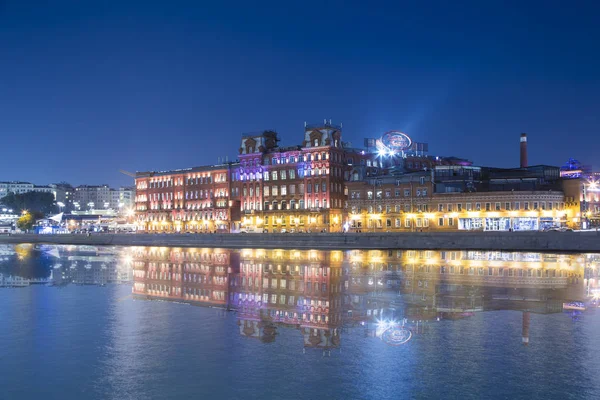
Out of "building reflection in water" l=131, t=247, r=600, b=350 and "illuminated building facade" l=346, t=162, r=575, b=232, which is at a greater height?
"illuminated building facade" l=346, t=162, r=575, b=232

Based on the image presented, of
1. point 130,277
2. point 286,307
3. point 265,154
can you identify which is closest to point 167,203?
point 265,154

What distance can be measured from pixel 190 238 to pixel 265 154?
34746 millimetres

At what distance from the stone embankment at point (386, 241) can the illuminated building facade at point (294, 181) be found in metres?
25.8

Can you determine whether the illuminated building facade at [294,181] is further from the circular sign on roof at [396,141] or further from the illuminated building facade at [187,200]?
the circular sign on roof at [396,141]

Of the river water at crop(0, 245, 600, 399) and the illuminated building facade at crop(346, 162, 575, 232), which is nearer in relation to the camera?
the river water at crop(0, 245, 600, 399)

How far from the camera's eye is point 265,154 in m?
137

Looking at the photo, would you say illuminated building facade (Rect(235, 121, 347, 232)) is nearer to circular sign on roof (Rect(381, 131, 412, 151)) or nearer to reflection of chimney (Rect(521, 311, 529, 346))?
circular sign on roof (Rect(381, 131, 412, 151))

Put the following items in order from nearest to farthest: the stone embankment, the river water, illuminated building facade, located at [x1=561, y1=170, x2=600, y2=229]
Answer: the river water
the stone embankment
illuminated building facade, located at [x1=561, y1=170, x2=600, y2=229]

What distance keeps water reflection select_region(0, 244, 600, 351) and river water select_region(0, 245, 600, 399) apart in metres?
0.15

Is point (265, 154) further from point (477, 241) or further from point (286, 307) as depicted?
point (286, 307)

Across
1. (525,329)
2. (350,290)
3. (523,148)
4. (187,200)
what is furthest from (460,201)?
(525,329)

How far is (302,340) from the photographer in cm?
1981

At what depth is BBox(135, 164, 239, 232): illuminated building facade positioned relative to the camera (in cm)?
14412

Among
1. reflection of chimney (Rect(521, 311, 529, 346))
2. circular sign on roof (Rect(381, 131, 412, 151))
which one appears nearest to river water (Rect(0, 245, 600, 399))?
reflection of chimney (Rect(521, 311, 529, 346))
